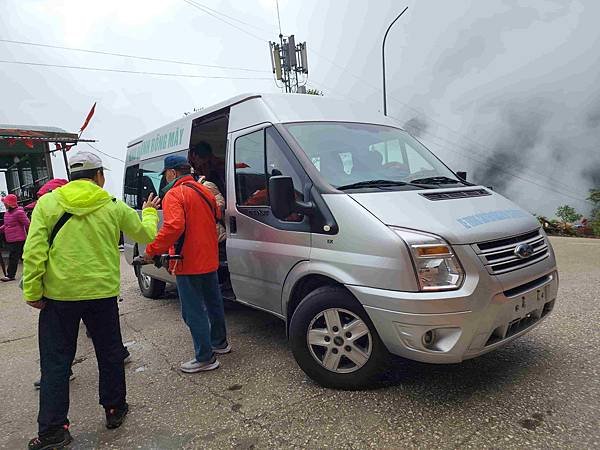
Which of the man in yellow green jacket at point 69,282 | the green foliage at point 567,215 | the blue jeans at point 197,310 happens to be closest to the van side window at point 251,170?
the blue jeans at point 197,310

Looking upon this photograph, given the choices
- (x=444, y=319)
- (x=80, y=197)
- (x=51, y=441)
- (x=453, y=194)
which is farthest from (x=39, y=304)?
(x=453, y=194)

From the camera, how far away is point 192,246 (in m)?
3.44

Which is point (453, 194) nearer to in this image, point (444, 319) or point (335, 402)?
point (444, 319)

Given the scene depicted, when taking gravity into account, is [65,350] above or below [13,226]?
below

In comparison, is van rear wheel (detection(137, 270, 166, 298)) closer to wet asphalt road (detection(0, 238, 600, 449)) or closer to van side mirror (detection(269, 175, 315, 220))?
wet asphalt road (detection(0, 238, 600, 449))

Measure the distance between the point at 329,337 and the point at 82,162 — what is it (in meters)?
2.04

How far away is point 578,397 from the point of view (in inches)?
108

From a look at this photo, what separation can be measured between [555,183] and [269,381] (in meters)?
36.9

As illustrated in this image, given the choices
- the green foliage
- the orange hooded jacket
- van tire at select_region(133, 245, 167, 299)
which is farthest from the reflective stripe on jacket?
the green foliage

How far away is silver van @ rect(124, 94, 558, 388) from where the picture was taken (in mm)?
2531

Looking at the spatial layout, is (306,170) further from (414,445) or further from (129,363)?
(129,363)

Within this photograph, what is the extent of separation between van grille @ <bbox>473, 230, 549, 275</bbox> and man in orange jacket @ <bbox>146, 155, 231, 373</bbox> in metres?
2.09

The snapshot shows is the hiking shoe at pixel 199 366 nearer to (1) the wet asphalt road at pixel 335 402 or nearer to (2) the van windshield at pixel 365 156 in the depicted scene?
(1) the wet asphalt road at pixel 335 402

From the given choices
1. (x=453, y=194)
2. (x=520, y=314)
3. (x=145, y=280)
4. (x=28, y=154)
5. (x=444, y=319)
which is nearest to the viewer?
(x=444, y=319)
